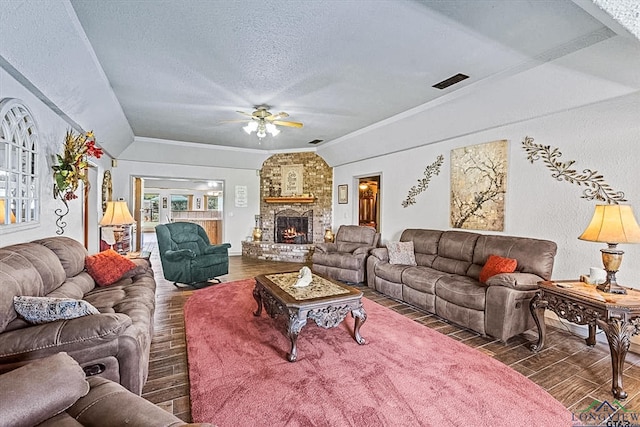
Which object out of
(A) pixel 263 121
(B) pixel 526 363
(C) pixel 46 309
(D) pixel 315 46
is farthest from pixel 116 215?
(B) pixel 526 363

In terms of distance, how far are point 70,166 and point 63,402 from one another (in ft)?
9.43

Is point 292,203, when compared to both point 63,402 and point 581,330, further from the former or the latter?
point 63,402

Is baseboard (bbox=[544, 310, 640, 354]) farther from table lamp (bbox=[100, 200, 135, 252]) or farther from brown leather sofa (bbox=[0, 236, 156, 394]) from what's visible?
table lamp (bbox=[100, 200, 135, 252])

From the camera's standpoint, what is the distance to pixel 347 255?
17.0ft

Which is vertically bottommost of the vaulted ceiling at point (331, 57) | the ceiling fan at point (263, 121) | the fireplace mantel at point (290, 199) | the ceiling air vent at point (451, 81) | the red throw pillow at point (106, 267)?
the red throw pillow at point (106, 267)

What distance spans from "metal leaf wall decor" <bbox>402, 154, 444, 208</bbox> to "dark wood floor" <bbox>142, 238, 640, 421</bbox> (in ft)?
7.38

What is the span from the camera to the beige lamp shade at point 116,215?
4.00 metres

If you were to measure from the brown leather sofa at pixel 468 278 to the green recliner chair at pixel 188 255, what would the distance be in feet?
8.27

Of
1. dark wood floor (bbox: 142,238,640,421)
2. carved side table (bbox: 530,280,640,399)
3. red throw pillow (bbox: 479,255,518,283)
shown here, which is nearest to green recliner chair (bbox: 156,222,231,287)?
dark wood floor (bbox: 142,238,640,421)

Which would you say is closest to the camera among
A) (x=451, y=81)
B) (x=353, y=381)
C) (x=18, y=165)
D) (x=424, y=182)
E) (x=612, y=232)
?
(x=353, y=381)

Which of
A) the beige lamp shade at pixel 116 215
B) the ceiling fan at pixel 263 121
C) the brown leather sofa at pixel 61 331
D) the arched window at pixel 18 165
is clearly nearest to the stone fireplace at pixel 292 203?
the ceiling fan at pixel 263 121

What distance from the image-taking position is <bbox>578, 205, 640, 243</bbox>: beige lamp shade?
2.31 meters

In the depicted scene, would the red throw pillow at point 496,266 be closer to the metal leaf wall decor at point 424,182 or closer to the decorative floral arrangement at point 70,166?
the metal leaf wall decor at point 424,182

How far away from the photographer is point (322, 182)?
25.1ft
